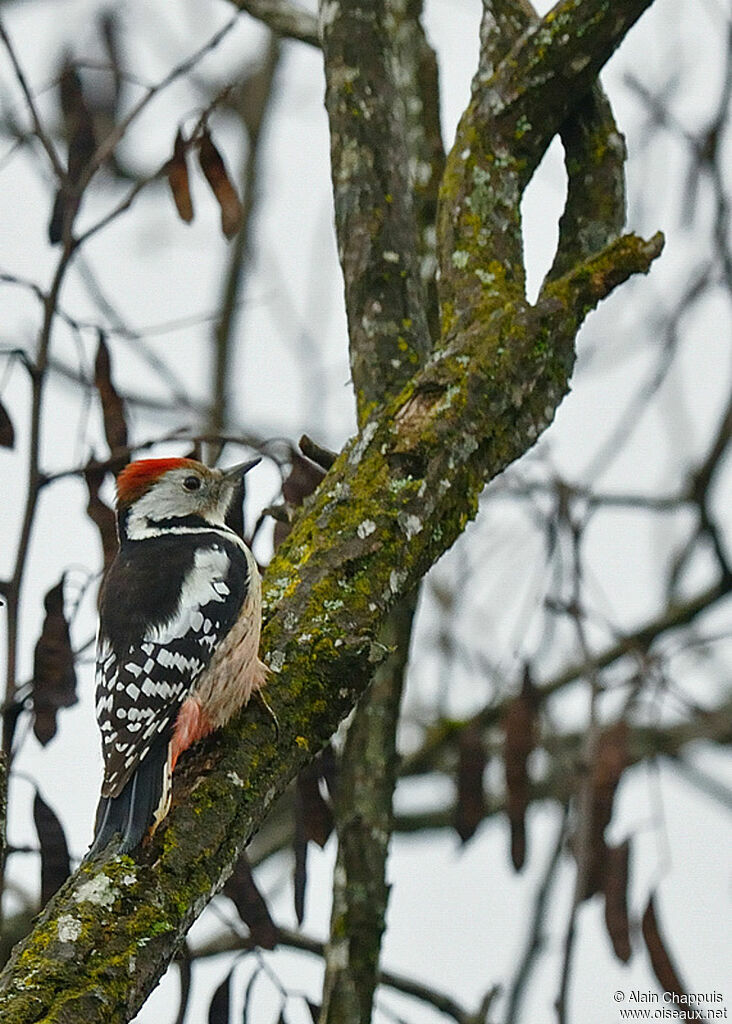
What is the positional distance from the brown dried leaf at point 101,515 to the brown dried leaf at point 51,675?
Answer: 277 mm

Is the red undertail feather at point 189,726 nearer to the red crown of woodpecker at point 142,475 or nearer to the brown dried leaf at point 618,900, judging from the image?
the brown dried leaf at point 618,900

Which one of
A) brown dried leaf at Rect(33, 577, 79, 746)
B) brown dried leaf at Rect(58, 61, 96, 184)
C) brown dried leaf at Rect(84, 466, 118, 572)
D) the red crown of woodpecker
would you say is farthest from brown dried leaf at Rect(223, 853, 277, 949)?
brown dried leaf at Rect(58, 61, 96, 184)

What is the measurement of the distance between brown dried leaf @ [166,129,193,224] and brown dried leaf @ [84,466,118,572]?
0.72m

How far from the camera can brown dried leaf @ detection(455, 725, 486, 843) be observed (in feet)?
12.3

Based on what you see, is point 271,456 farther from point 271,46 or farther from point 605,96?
point 271,46

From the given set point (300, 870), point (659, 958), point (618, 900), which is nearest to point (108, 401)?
point (300, 870)

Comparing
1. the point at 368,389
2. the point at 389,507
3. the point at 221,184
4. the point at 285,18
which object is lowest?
the point at 389,507

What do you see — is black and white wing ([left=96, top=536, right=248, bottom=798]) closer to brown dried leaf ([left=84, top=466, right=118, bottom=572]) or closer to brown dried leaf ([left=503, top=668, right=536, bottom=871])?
brown dried leaf ([left=84, top=466, right=118, bottom=572])

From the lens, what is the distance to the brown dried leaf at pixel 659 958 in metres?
3.36

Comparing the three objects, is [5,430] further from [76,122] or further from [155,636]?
[76,122]

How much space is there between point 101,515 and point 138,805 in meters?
1.02

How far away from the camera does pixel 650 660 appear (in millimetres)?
3838

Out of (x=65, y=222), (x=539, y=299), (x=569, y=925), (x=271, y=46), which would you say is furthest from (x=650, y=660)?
(x=271, y=46)

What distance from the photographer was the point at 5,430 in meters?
3.39
